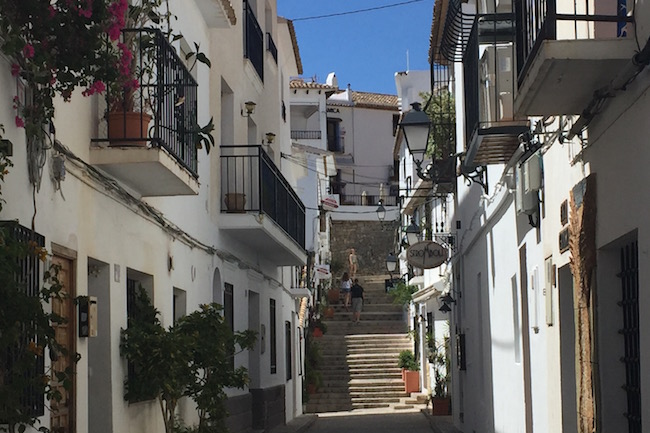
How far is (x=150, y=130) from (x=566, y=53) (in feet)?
15.2

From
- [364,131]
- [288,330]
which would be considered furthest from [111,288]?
[364,131]

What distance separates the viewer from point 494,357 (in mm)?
15562

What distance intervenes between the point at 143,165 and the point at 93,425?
258 centimetres

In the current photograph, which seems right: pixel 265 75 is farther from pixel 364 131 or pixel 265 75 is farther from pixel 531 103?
pixel 364 131

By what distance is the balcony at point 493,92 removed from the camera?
1145cm

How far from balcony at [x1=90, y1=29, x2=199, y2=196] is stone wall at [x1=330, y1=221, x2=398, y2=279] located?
46.3m

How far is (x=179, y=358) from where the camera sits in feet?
38.9

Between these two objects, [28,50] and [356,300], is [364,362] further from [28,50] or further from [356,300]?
[28,50]

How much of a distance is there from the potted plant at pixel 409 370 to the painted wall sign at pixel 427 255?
Result: 1418cm

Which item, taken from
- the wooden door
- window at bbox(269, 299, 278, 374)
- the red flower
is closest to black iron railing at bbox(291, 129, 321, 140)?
window at bbox(269, 299, 278, 374)

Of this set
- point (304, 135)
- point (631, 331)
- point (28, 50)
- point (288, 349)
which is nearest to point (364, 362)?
point (288, 349)

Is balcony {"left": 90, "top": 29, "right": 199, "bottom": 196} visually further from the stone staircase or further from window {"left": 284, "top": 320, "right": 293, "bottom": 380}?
the stone staircase

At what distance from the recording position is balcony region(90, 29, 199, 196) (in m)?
10.1

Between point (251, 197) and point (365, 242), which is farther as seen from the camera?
point (365, 242)
